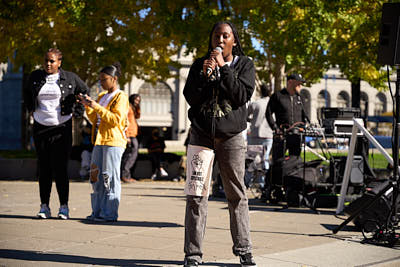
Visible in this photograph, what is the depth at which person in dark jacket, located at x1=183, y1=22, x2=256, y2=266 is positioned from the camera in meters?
4.70

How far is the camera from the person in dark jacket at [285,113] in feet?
32.1

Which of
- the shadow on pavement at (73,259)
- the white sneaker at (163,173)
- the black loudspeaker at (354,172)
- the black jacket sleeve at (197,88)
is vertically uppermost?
the black jacket sleeve at (197,88)

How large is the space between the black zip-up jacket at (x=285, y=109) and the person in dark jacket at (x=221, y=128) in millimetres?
5237

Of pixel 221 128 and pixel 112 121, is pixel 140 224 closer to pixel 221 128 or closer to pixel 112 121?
pixel 112 121

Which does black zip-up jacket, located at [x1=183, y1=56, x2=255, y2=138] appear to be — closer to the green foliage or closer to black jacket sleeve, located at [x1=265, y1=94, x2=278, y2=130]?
black jacket sleeve, located at [x1=265, y1=94, x2=278, y2=130]

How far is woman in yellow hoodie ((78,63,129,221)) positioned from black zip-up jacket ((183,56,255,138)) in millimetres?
2793

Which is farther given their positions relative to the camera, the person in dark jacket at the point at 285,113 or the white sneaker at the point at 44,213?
the person in dark jacket at the point at 285,113

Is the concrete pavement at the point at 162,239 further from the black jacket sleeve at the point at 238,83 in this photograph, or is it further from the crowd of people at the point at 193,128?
the black jacket sleeve at the point at 238,83

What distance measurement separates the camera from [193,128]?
4883mm

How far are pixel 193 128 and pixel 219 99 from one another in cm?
33

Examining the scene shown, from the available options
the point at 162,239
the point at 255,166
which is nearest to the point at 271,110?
the point at 255,166

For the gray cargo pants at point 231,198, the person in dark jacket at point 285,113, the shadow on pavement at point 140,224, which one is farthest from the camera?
the person in dark jacket at point 285,113

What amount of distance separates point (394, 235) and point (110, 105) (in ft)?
11.9

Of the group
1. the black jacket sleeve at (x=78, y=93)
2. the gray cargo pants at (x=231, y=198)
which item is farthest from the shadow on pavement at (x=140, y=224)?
the gray cargo pants at (x=231, y=198)
